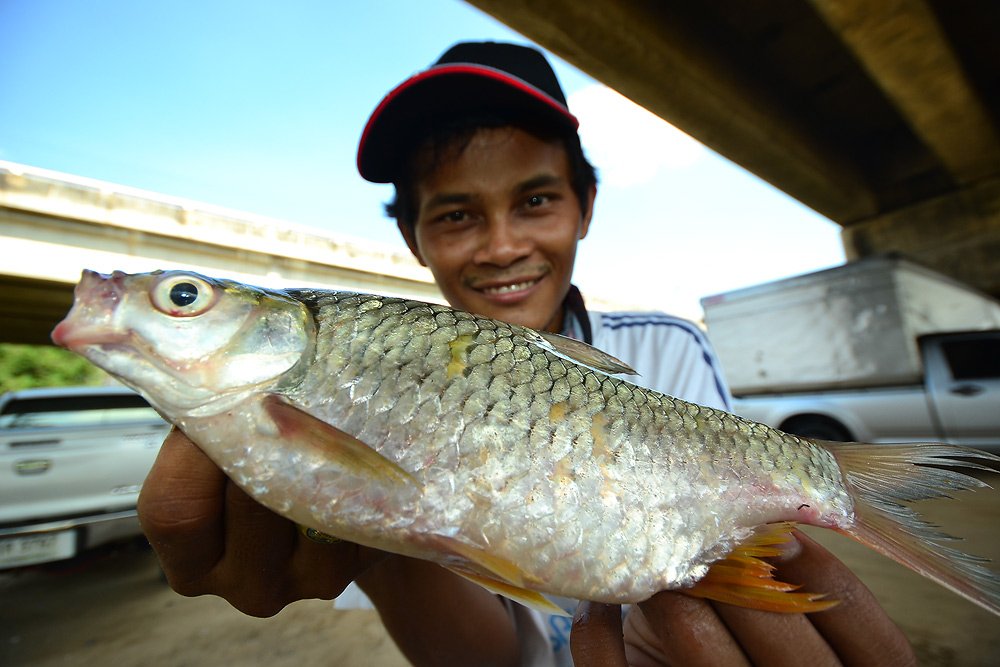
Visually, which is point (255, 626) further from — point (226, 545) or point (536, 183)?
point (536, 183)

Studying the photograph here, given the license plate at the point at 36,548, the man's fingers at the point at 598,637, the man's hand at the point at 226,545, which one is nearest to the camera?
the man's hand at the point at 226,545

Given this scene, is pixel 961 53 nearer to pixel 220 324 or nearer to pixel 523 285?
pixel 523 285

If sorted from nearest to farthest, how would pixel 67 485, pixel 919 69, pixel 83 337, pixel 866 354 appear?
pixel 83 337 < pixel 67 485 < pixel 919 69 < pixel 866 354

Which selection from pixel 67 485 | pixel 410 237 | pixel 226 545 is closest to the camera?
pixel 226 545

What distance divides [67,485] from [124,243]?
23.3 ft

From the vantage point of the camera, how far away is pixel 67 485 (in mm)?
3551

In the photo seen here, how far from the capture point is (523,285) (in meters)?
1.80

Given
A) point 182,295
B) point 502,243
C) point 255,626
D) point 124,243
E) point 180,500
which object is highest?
point 124,243

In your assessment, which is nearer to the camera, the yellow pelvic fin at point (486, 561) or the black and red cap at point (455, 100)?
the yellow pelvic fin at point (486, 561)

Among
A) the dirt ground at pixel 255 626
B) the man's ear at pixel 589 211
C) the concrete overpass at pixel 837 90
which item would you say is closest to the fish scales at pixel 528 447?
the man's ear at pixel 589 211

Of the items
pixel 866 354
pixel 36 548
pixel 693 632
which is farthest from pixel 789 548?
pixel 866 354

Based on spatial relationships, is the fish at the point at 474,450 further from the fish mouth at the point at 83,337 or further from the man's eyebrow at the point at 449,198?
the man's eyebrow at the point at 449,198

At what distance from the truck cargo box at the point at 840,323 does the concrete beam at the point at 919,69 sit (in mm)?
1706

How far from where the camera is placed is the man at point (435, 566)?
37.7 inches
